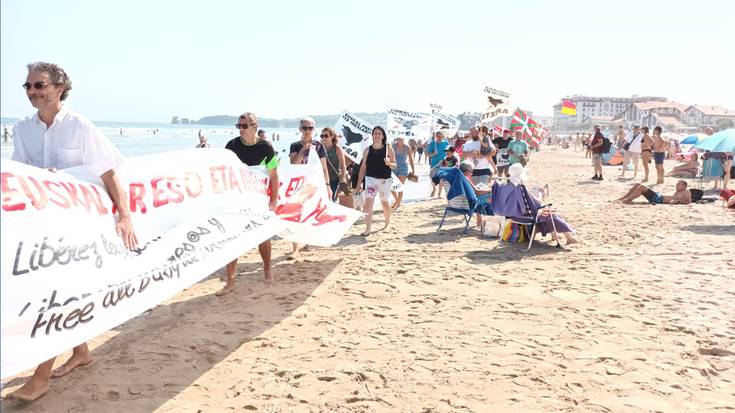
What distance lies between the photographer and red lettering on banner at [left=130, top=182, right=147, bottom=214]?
3.52 m

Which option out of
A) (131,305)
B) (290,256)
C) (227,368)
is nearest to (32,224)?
(131,305)

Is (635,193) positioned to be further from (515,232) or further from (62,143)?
(62,143)

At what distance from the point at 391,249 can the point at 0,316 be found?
5540 millimetres

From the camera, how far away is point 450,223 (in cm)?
989

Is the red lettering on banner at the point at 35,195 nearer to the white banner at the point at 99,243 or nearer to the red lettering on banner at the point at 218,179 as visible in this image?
the white banner at the point at 99,243

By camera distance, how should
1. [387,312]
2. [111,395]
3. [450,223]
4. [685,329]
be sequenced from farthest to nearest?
[450,223], [387,312], [685,329], [111,395]

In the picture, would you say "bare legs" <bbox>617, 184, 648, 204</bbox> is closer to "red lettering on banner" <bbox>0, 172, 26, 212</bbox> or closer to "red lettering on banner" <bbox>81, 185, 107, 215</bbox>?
"red lettering on banner" <bbox>81, 185, 107, 215</bbox>

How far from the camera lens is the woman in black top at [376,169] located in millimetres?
8430

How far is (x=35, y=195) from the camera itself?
273cm

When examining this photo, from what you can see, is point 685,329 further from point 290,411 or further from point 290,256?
point 290,256

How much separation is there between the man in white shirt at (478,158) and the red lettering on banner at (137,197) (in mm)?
7711

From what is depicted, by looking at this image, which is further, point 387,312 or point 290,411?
point 387,312

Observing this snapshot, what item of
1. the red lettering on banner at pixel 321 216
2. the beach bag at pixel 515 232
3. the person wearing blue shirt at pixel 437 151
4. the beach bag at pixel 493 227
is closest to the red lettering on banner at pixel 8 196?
the red lettering on banner at pixel 321 216

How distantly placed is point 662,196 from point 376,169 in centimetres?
749
